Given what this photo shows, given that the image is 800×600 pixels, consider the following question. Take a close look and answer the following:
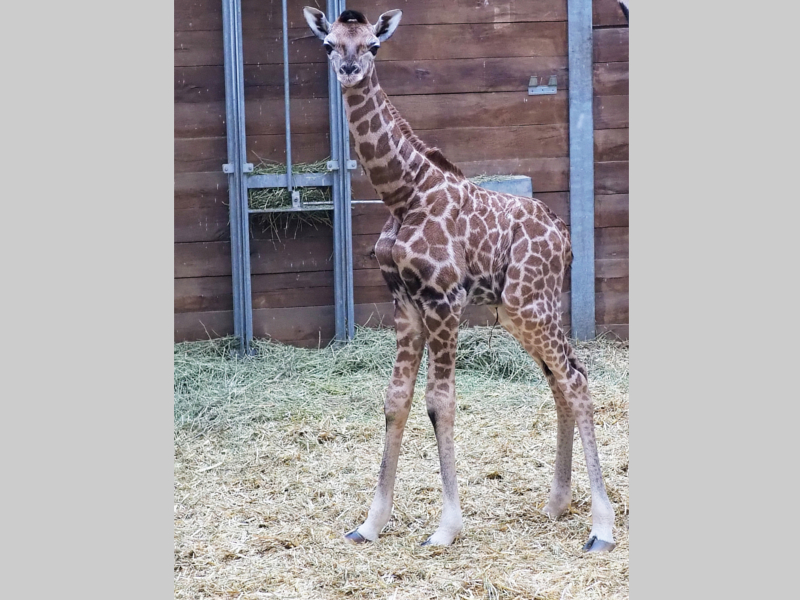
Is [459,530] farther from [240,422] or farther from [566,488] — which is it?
[240,422]

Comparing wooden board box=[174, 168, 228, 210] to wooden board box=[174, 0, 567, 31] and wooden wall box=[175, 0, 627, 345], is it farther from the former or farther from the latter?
wooden board box=[174, 0, 567, 31]

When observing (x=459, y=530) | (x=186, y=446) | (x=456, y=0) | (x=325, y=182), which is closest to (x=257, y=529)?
(x=459, y=530)

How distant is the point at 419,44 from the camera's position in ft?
20.3

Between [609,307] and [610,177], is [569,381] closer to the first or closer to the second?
[609,307]

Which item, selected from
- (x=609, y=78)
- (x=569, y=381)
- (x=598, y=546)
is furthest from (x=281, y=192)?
(x=598, y=546)

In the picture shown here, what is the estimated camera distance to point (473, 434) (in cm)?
496

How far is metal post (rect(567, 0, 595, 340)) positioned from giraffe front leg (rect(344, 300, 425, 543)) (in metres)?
2.84

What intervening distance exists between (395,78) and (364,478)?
2.98 meters

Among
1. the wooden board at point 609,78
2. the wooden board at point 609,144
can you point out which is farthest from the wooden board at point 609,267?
the wooden board at point 609,78

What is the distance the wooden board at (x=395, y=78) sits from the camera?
6.14 meters

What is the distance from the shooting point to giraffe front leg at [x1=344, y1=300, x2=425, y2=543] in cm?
369

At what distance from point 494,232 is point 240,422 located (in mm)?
2153

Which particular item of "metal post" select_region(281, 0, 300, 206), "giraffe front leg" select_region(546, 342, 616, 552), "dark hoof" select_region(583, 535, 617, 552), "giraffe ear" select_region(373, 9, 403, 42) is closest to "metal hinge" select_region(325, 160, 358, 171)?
"metal post" select_region(281, 0, 300, 206)

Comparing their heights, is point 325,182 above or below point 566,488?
above
